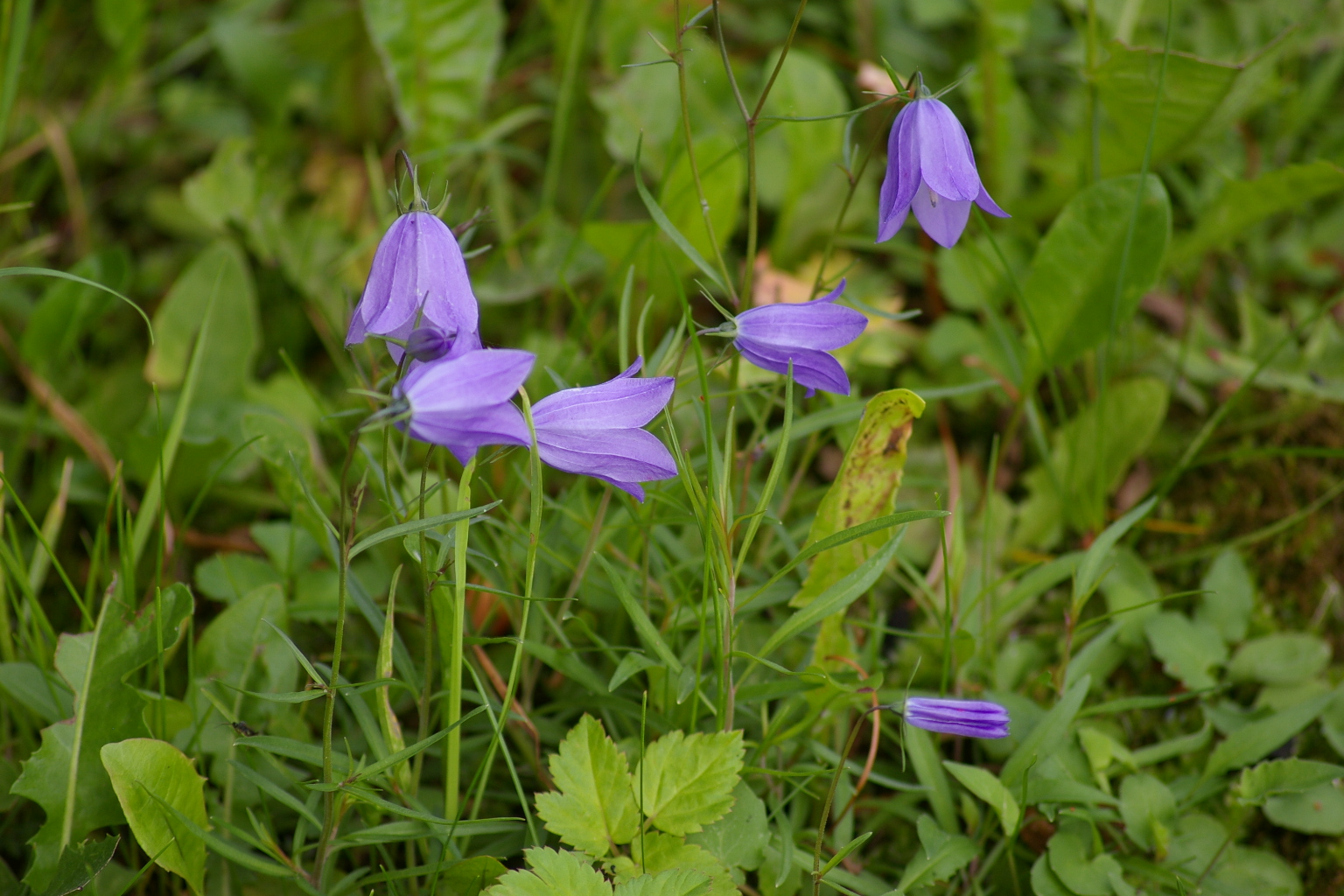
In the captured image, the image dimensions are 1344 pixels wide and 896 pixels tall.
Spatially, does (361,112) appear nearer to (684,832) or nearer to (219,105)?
(219,105)

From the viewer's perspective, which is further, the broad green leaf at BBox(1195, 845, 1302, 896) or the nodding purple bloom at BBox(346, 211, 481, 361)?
the broad green leaf at BBox(1195, 845, 1302, 896)

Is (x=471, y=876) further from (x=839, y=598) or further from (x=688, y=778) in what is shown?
(x=839, y=598)

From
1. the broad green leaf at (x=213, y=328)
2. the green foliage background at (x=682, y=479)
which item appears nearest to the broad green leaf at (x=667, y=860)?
the green foliage background at (x=682, y=479)

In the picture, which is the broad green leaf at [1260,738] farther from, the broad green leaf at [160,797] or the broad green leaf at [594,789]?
the broad green leaf at [160,797]

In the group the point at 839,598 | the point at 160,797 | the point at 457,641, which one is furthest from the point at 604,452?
the point at 160,797

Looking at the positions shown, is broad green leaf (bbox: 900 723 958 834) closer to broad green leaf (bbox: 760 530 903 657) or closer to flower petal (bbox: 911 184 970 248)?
broad green leaf (bbox: 760 530 903 657)

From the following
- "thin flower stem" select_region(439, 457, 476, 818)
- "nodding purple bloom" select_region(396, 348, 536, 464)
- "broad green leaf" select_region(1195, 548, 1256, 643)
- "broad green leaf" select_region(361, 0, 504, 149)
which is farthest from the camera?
"broad green leaf" select_region(361, 0, 504, 149)

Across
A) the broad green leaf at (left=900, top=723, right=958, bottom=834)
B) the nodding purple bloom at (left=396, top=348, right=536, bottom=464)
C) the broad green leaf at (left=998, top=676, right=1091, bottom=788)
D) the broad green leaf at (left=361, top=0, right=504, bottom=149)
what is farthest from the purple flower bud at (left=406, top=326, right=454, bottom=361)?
the broad green leaf at (left=361, top=0, right=504, bottom=149)
